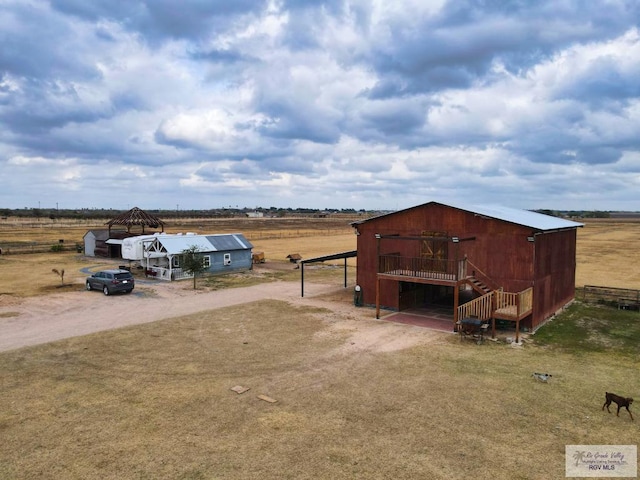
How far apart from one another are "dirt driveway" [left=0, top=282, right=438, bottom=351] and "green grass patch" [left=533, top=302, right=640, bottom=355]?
5497mm

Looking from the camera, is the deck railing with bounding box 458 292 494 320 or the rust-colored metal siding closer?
the deck railing with bounding box 458 292 494 320

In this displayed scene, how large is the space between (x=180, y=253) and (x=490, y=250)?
2434cm

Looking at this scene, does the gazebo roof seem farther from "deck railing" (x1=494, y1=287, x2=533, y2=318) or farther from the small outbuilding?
"deck railing" (x1=494, y1=287, x2=533, y2=318)

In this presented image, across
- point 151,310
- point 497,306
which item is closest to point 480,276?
point 497,306

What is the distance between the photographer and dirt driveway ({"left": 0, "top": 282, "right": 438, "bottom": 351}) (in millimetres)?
19688

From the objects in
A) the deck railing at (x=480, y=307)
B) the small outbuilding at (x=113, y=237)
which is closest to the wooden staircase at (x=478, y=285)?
the deck railing at (x=480, y=307)

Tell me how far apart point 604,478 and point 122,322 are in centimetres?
2026

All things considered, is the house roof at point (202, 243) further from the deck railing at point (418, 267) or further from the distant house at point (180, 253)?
the deck railing at point (418, 267)

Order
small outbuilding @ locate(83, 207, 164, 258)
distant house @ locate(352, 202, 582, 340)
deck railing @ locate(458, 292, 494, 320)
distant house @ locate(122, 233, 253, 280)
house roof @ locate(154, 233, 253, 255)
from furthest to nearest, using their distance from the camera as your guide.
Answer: small outbuilding @ locate(83, 207, 164, 258) → house roof @ locate(154, 233, 253, 255) → distant house @ locate(122, 233, 253, 280) → distant house @ locate(352, 202, 582, 340) → deck railing @ locate(458, 292, 494, 320)

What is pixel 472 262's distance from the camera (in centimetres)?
2256

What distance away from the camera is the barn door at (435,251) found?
23203 mm

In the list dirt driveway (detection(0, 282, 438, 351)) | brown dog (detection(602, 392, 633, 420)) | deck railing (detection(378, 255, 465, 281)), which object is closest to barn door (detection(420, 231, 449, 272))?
deck railing (detection(378, 255, 465, 281))

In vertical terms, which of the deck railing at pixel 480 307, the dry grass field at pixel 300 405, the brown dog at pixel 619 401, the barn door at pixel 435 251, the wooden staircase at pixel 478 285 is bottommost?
the dry grass field at pixel 300 405

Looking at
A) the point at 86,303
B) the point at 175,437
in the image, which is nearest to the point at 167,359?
the point at 175,437
